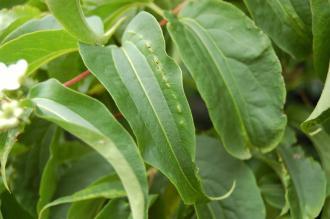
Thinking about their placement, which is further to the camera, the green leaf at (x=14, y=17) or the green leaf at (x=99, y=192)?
the green leaf at (x=14, y=17)

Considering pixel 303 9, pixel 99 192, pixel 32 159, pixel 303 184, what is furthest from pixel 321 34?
pixel 32 159

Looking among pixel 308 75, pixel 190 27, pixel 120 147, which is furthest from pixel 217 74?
pixel 308 75

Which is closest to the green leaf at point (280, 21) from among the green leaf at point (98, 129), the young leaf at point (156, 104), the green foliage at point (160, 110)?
the green foliage at point (160, 110)

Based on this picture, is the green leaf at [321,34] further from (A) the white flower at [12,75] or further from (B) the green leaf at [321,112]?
(A) the white flower at [12,75]

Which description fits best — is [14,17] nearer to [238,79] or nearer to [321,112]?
[238,79]

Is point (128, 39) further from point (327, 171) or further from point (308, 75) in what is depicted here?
point (308, 75)

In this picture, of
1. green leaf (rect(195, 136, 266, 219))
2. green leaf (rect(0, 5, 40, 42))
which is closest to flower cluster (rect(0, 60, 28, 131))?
green leaf (rect(0, 5, 40, 42))

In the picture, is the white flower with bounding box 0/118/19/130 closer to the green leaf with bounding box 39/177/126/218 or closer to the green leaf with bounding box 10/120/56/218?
the green leaf with bounding box 39/177/126/218
